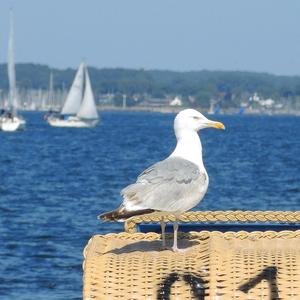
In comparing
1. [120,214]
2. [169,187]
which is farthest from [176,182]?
[120,214]

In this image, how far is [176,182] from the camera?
6.77m

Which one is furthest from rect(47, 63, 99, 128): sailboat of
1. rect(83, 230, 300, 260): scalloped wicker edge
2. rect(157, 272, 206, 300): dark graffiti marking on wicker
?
rect(157, 272, 206, 300): dark graffiti marking on wicker

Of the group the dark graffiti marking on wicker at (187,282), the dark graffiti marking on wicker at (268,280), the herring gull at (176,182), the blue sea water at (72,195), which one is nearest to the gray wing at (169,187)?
the herring gull at (176,182)

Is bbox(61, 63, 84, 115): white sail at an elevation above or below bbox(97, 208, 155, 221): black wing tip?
below

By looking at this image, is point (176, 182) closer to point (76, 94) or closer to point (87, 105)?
point (87, 105)

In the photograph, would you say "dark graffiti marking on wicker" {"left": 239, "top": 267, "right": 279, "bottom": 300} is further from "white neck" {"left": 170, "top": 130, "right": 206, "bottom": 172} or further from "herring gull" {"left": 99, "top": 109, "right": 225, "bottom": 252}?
"white neck" {"left": 170, "top": 130, "right": 206, "bottom": 172}

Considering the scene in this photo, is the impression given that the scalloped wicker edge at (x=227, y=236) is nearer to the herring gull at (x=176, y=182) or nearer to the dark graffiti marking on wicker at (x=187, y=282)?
the herring gull at (x=176, y=182)

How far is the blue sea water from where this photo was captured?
16969 mm

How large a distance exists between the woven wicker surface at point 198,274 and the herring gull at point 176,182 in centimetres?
76

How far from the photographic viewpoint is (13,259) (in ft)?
61.0

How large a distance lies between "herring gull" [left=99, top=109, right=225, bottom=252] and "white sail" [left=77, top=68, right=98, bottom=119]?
317 feet

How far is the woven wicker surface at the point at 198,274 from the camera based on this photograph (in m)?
5.06

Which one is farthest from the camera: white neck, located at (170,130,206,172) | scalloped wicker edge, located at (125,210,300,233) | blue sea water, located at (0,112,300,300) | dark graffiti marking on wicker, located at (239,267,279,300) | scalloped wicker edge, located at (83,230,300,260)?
blue sea water, located at (0,112,300,300)

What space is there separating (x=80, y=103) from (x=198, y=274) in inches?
4004
